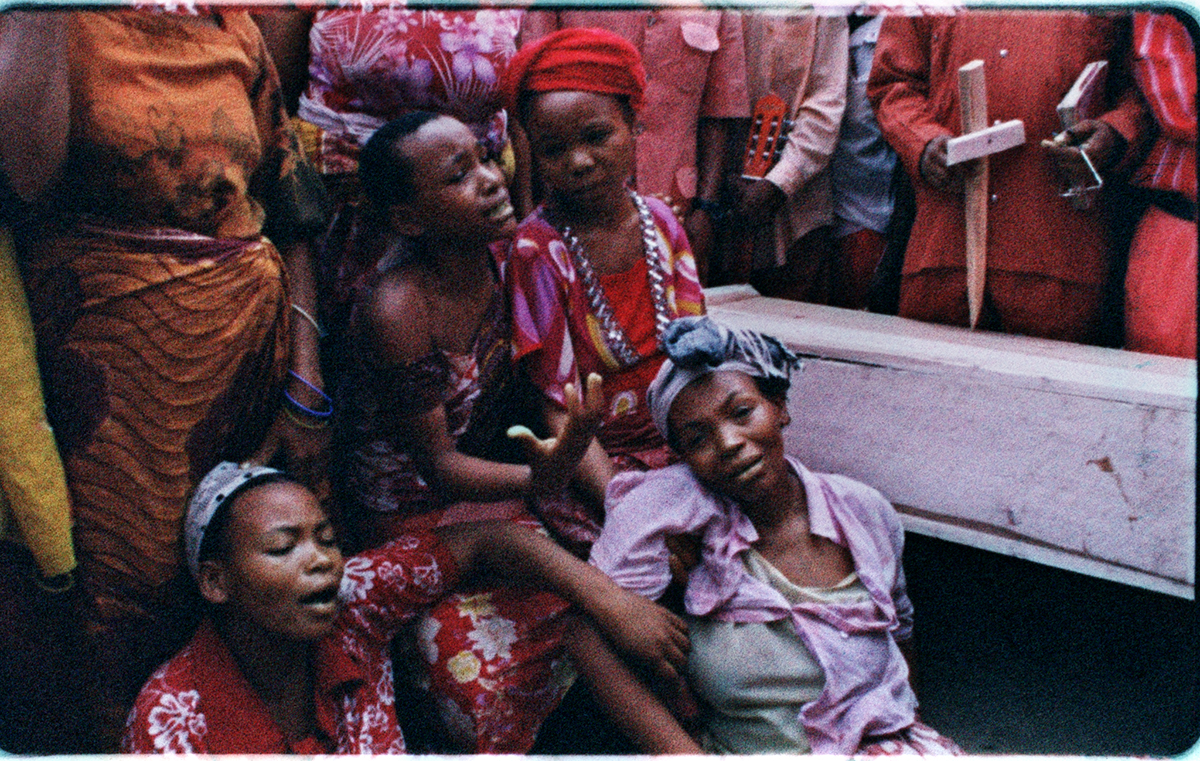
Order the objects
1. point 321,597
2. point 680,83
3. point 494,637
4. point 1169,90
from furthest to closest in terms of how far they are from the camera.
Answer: point 680,83, point 1169,90, point 494,637, point 321,597

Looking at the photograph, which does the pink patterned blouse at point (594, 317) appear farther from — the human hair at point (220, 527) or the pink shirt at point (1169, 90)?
the pink shirt at point (1169, 90)

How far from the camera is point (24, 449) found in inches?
60.5

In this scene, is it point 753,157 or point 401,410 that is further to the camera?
point 753,157

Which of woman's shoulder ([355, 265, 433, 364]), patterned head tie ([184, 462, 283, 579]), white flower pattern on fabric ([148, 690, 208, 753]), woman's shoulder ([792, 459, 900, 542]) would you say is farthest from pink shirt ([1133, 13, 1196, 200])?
white flower pattern on fabric ([148, 690, 208, 753])


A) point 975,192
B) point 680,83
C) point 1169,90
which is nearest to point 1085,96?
point 1169,90

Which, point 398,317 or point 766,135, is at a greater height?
point 766,135

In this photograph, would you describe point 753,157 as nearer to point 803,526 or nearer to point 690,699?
point 803,526

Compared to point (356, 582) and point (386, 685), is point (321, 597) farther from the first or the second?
point (386, 685)

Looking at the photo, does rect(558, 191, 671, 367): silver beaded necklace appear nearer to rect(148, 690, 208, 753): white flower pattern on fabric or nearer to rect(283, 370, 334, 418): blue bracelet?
rect(283, 370, 334, 418): blue bracelet

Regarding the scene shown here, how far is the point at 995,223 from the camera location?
2.63 m

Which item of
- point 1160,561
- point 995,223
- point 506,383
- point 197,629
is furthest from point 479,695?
point 995,223

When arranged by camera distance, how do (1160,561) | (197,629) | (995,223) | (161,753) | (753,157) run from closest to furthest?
(161,753) < (197,629) < (1160,561) < (995,223) < (753,157)

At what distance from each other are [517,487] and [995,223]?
1718mm

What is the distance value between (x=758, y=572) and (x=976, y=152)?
1.48m
